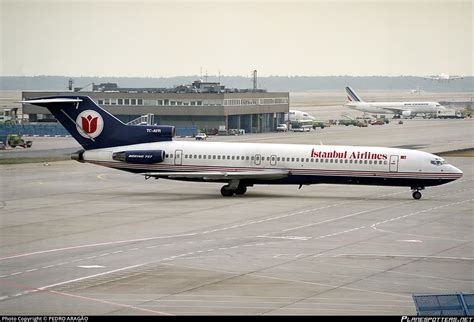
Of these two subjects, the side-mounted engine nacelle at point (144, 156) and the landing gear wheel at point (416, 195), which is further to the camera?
the side-mounted engine nacelle at point (144, 156)

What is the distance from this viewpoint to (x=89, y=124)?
68.7 metres

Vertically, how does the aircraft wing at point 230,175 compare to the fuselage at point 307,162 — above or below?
below

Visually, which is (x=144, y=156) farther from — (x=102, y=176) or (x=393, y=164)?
(x=393, y=164)

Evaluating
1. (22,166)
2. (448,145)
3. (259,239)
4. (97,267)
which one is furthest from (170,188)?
(448,145)

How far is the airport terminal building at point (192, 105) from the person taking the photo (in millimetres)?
114062

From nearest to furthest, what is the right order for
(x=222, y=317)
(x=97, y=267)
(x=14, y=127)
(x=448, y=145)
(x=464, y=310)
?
1. (x=464, y=310)
2. (x=222, y=317)
3. (x=97, y=267)
4. (x=14, y=127)
5. (x=448, y=145)

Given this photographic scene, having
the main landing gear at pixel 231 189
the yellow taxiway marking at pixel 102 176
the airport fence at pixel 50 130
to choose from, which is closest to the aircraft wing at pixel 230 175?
the main landing gear at pixel 231 189

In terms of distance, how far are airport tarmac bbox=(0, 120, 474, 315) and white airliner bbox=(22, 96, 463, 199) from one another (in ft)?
4.98

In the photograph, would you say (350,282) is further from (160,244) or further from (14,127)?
(14,127)

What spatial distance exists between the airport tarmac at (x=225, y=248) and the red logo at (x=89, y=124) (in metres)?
4.41

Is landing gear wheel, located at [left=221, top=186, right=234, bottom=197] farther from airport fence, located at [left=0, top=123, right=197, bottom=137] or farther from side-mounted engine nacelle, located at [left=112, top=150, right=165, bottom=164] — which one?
airport fence, located at [left=0, top=123, right=197, bottom=137]

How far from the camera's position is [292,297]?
3403 cm

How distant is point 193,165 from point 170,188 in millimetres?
6143

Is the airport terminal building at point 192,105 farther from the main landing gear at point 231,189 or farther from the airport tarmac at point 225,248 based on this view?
the airport tarmac at point 225,248
